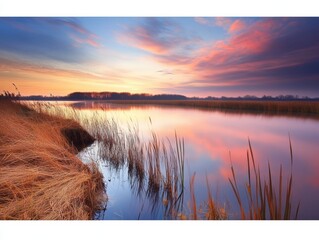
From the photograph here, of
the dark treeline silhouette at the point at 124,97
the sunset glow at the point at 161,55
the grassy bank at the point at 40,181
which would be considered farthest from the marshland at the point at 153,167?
the sunset glow at the point at 161,55

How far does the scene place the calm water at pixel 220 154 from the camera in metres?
2.25

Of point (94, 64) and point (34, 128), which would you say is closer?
point (94, 64)

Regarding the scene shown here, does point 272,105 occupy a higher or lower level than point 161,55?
lower

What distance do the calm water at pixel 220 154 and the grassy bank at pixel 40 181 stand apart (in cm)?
25

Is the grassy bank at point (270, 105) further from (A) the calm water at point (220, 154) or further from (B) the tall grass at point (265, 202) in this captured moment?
(B) the tall grass at point (265, 202)

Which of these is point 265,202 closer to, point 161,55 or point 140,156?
point 140,156

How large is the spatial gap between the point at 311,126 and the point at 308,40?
125cm

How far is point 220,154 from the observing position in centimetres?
316

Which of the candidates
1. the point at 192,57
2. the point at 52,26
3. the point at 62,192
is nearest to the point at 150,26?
the point at 192,57

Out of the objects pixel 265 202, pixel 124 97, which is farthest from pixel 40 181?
pixel 265 202

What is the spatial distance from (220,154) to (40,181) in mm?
2222

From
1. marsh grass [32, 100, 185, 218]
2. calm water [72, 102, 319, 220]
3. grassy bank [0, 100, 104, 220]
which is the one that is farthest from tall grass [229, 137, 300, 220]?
grassy bank [0, 100, 104, 220]
